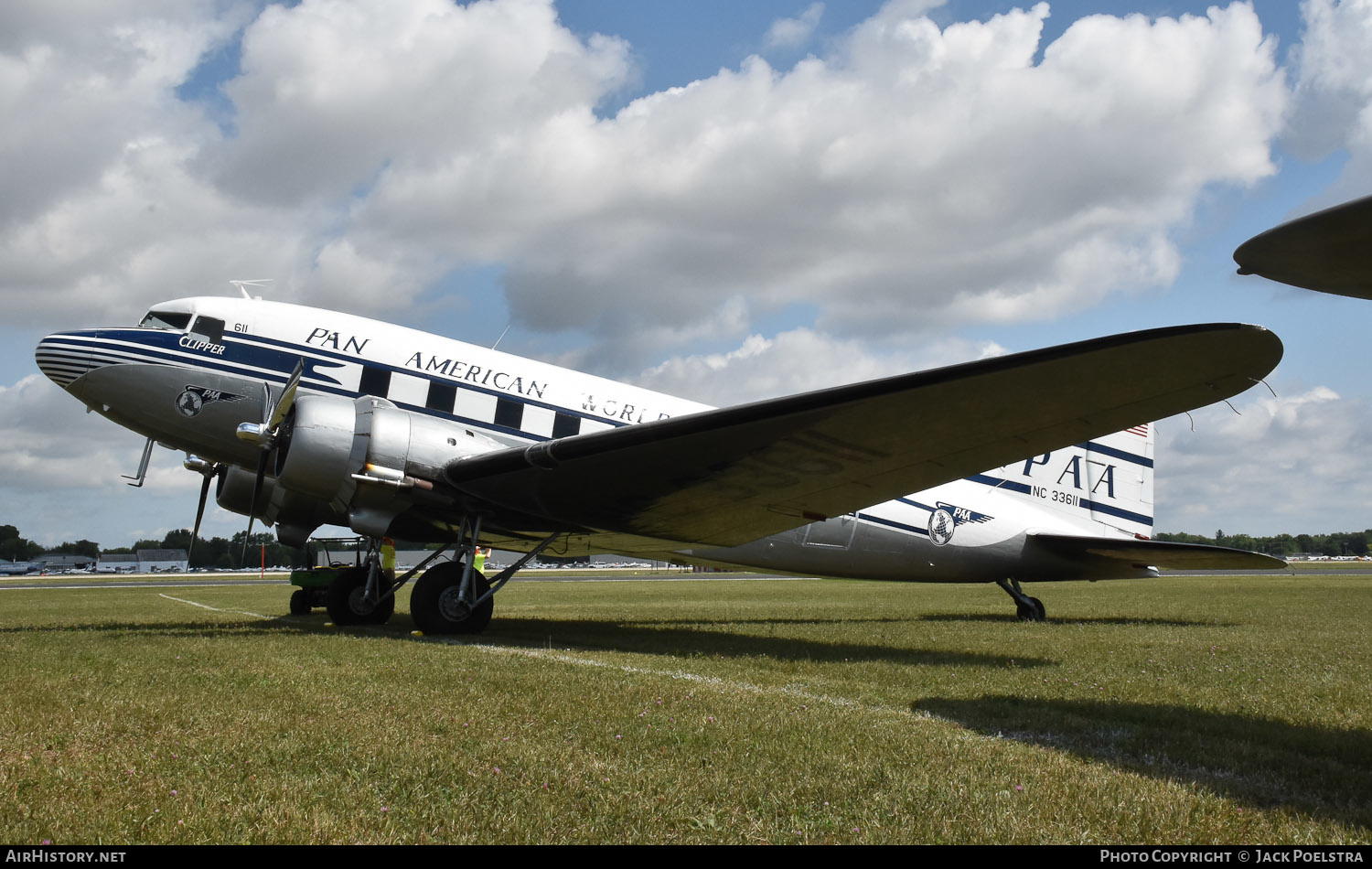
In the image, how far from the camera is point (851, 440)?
7.58m

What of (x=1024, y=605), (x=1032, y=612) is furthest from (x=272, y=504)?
(x=1032, y=612)

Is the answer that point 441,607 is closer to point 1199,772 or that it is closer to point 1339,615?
point 1199,772

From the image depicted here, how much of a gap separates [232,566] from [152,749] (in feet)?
435

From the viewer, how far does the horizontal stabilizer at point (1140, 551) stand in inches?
492

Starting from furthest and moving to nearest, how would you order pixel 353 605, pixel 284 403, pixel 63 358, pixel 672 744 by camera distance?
pixel 353 605 < pixel 63 358 < pixel 284 403 < pixel 672 744

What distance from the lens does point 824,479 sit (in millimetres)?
8531

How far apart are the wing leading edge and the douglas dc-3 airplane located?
22 millimetres

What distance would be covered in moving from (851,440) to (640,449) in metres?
1.88

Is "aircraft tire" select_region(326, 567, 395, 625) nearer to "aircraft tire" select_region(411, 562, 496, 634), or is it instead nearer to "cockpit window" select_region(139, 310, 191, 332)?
"aircraft tire" select_region(411, 562, 496, 634)

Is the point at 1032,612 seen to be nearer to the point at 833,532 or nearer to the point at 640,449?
the point at 833,532

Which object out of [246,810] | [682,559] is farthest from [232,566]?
[246,810]

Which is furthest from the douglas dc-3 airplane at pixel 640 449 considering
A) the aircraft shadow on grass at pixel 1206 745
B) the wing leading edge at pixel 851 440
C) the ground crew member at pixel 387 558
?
the aircraft shadow on grass at pixel 1206 745

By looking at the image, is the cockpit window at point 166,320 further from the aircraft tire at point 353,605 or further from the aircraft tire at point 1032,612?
the aircraft tire at point 1032,612

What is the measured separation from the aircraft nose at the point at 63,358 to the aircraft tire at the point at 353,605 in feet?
14.5
